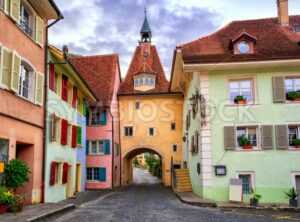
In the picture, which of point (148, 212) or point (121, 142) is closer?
point (148, 212)

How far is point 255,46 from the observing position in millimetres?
18422

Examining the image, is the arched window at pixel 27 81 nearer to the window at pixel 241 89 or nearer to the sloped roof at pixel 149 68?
the window at pixel 241 89

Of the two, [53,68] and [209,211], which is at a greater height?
[53,68]

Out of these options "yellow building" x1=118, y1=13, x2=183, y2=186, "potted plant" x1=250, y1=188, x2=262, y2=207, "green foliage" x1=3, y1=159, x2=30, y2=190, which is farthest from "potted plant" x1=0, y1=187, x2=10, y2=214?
"yellow building" x1=118, y1=13, x2=183, y2=186

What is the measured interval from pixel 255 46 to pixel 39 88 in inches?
426

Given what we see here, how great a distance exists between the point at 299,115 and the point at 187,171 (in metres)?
9.19

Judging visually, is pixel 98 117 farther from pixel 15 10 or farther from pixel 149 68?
pixel 15 10

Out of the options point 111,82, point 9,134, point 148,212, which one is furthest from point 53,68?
point 111,82

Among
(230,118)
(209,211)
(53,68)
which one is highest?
(53,68)

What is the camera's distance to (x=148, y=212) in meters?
13.6

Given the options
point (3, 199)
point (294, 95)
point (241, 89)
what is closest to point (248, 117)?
point (241, 89)

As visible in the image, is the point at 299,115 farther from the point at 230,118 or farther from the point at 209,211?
the point at 209,211

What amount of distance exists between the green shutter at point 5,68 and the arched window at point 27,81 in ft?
5.24

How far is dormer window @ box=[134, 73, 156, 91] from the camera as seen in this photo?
33.7 m
